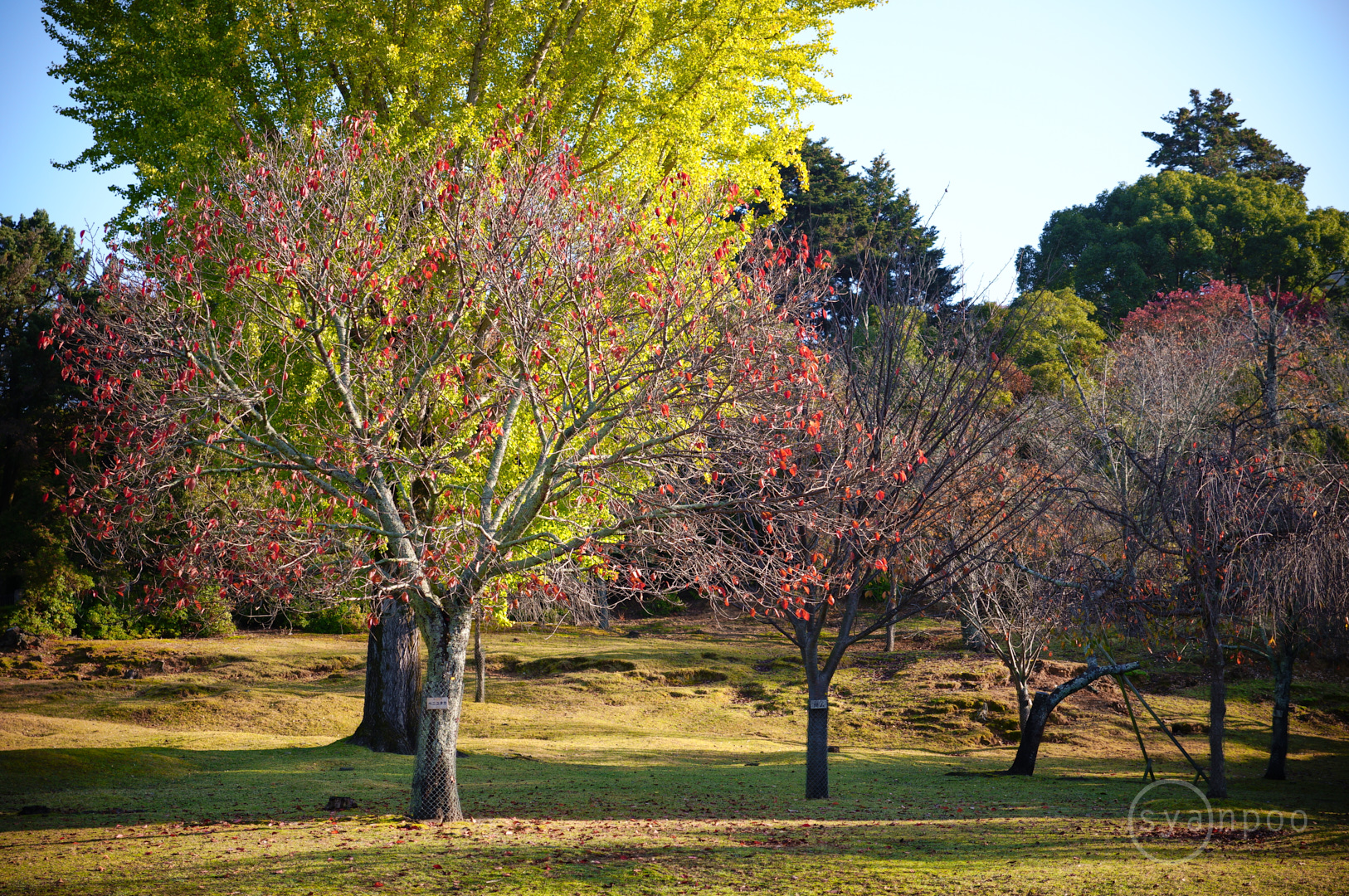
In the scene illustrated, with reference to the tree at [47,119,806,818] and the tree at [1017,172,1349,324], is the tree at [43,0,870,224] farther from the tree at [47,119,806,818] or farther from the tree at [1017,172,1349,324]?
the tree at [1017,172,1349,324]

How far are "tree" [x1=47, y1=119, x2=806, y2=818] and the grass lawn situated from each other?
2534 millimetres

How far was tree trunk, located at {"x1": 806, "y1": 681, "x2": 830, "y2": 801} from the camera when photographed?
508 inches

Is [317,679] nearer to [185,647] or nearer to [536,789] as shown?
[185,647]

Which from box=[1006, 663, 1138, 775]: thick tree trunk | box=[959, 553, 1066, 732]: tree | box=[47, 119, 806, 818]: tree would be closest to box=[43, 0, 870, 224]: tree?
box=[47, 119, 806, 818]: tree

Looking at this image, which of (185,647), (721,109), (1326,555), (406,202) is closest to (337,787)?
(406,202)

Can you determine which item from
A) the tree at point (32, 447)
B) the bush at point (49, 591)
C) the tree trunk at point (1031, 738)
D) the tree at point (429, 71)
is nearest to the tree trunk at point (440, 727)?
the tree at point (429, 71)

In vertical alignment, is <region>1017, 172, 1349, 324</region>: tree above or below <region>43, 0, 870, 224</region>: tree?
above

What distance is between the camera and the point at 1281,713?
17.1 metres

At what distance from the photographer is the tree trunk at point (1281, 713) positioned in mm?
16828

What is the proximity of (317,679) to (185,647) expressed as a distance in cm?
512

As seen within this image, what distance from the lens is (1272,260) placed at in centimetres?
4466

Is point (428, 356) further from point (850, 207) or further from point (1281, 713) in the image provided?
point (850, 207)

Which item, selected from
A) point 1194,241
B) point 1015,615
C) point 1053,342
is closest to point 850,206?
point 1053,342

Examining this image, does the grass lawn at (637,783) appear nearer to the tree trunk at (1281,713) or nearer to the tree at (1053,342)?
the tree trunk at (1281,713)
